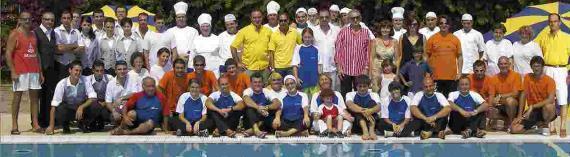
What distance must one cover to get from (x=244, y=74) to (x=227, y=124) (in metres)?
0.77

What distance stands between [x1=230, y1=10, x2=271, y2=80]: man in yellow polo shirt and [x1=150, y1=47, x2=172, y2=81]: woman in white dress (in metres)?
0.77

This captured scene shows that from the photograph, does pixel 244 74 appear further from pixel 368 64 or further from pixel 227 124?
pixel 368 64

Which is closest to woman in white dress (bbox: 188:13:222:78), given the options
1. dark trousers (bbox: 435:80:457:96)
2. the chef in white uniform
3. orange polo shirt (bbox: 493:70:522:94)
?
the chef in white uniform

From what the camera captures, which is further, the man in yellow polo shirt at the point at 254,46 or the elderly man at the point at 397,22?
the elderly man at the point at 397,22

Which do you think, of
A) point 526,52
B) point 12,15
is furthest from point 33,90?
point 12,15

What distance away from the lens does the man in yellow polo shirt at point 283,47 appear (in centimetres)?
1200

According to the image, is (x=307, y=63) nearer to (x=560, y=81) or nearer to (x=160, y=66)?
(x=160, y=66)

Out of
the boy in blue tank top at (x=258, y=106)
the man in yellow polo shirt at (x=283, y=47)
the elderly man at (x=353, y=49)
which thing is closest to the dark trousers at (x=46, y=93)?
the boy in blue tank top at (x=258, y=106)

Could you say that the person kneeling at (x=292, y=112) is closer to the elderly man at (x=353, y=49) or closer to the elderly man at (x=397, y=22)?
the elderly man at (x=353, y=49)

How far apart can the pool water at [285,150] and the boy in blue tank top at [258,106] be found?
64cm

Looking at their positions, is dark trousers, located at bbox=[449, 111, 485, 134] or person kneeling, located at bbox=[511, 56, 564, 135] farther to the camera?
person kneeling, located at bbox=[511, 56, 564, 135]

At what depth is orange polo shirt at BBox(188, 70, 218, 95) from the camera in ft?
38.7

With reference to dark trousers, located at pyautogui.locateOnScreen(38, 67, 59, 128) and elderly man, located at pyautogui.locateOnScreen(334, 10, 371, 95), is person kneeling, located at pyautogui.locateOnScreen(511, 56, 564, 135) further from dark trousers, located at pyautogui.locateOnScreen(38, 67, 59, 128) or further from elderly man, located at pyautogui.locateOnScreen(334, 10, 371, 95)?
dark trousers, located at pyautogui.locateOnScreen(38, 67, 59, 128)

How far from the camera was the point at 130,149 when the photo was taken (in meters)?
10.5
